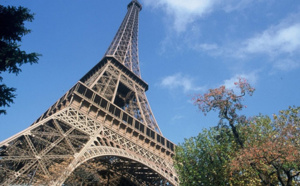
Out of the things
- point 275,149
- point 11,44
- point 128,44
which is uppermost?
point 128,44

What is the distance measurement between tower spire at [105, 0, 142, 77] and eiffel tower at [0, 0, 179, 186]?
563 cm

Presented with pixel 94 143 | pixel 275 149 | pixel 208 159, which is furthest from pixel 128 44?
pixel 275 149

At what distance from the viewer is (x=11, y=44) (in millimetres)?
8750

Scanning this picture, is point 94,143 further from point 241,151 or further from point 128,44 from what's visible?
point 128,44

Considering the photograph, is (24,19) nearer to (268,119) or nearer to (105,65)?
(268,119)

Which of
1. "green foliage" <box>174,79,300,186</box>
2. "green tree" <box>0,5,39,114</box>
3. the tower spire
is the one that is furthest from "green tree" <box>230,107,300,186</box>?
the tower spire

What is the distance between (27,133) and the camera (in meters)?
16.4

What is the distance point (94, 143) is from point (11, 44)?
46.0ft

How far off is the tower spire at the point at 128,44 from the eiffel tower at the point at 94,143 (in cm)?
563

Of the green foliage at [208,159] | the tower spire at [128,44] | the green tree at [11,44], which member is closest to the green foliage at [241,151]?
the green foliage at [208,159]

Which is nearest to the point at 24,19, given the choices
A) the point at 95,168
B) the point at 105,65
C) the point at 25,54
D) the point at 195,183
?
the point at 25,54

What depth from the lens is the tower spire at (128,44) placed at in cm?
4538

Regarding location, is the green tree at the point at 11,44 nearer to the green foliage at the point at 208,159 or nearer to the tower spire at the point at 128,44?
the green foliage at the point at 208,159

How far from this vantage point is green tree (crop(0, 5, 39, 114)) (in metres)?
8.37
